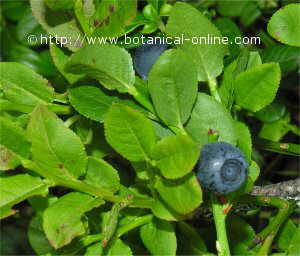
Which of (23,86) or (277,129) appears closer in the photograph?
(23,86)

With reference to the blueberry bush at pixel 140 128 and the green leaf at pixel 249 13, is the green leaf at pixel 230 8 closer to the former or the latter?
the green leaf at pixel 249 13

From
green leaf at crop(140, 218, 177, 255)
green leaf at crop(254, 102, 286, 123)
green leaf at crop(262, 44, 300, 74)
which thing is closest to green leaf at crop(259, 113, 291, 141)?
green leaf at crop(254, 102, 286, 123)

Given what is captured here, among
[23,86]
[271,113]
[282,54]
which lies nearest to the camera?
[23,86]

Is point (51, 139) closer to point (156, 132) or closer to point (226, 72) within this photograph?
point (156, 132)

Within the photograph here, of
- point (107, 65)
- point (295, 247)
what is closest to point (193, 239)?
point (295, 247)

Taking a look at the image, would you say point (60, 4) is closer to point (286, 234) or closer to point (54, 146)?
point (54, 146)

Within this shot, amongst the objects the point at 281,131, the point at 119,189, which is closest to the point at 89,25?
the point at 119,189
